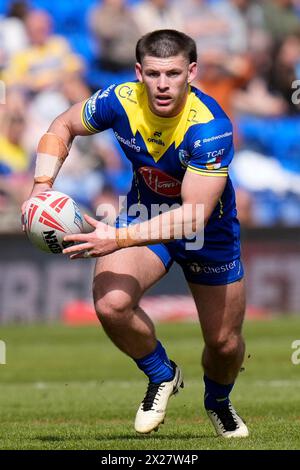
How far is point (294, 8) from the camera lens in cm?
2727

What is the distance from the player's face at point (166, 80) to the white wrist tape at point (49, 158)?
0.86 metres

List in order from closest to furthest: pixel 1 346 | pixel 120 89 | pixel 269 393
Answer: pixel 120 89 < pixel 269 393 < pixel 1 346

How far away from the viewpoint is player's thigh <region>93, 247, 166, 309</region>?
7.67 meters

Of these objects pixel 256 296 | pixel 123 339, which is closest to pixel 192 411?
pixel 123 339

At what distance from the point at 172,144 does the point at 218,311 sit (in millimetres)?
1310

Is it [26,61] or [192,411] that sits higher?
[26,61]

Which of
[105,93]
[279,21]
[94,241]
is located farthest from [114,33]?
[94,241]

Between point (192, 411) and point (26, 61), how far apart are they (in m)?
18.4

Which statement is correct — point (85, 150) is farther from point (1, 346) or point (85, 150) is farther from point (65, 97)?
point (1, 346)

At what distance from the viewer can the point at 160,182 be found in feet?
25.9

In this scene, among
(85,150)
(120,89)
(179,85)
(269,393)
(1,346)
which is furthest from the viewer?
(85,150)

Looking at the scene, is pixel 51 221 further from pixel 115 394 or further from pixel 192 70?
pixel 115 394

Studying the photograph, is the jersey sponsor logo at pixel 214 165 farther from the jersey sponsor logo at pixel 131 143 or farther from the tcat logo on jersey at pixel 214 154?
the jersey sponsor logo at pixel 131 143

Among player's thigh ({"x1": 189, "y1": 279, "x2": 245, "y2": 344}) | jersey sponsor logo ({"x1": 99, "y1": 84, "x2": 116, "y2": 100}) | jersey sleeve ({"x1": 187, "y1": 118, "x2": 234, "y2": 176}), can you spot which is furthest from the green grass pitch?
jersey sponsor logo ({"x1": 99, "y1": 84, "x2": 116, "y2": 100})
